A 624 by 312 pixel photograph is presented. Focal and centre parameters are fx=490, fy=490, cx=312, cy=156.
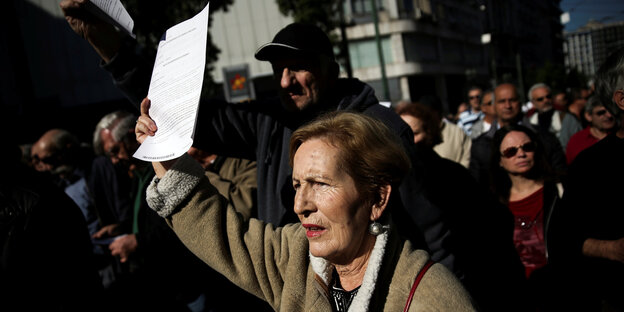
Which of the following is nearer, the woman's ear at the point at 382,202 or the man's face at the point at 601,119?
the woman's ear at the point at 382,202

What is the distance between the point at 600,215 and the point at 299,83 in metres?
1.69

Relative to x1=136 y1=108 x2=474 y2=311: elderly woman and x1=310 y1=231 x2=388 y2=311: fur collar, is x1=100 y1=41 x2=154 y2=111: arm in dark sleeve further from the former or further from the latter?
x1=310 y1=231 x2=388 y2=311: fur collar

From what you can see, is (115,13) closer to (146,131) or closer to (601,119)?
(146,131)

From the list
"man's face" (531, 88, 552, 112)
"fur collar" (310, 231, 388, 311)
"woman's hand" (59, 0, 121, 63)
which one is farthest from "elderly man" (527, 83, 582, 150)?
"woman's hand" (59, 0, 121, 63)

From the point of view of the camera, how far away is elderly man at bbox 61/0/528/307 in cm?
226

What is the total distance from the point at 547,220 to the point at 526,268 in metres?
0.38

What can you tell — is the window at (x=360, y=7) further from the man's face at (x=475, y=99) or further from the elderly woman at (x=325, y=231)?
the elderly woman at (x=325, y=231)

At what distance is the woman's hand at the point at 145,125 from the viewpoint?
1.81m

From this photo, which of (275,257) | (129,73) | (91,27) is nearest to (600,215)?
(275,257)

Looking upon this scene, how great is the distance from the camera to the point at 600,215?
253cm

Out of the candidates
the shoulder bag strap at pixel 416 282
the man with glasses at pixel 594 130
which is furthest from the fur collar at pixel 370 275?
the man with glasses at pixel 594 130

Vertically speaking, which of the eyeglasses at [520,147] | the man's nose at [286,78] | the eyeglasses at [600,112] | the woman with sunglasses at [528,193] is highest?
the man's nose at [286,78]

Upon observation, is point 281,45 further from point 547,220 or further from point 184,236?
point 547,220

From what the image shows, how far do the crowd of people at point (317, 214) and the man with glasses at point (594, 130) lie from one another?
1.46 metres
